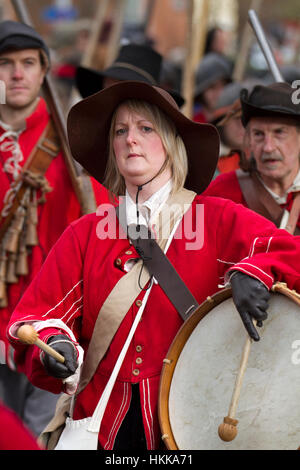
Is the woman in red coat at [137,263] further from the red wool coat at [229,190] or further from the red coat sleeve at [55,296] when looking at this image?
the red wool coat at [229,190]

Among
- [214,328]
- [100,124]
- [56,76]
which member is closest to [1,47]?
[100,124]

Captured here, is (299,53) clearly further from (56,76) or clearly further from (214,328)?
(214,328)

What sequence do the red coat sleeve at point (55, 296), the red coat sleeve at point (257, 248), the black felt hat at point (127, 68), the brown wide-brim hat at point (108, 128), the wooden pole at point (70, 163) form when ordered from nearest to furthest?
the red coat sleeve at point (257, 248) → the red coat sleeve at point (55, 296) → the brown wide-brim hat at point (108, 128) → the wooden pole at point (70, 163) → the black felt hat at point (127, 68)

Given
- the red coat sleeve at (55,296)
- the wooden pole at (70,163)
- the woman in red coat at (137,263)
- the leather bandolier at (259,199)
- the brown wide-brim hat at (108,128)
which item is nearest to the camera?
the woman in red coat at (137,263)

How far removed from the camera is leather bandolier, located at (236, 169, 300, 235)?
18.4ft

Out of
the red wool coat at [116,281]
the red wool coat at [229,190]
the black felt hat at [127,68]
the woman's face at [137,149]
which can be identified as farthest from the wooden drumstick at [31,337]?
the black felt hat at [127,68]

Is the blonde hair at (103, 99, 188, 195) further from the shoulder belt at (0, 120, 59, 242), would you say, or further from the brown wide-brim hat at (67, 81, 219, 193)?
the shoulder belt at (0, 120, 59, 242)

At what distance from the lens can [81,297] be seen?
14.3 feet

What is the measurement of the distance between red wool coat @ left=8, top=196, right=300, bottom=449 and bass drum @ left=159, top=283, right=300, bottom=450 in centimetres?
17

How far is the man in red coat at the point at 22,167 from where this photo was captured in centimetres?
625

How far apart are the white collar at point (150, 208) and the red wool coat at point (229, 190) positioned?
128 cm

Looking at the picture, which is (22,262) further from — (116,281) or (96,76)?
(116,281)

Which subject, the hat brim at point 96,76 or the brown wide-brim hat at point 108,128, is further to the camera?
the hat brim at point 96,76
